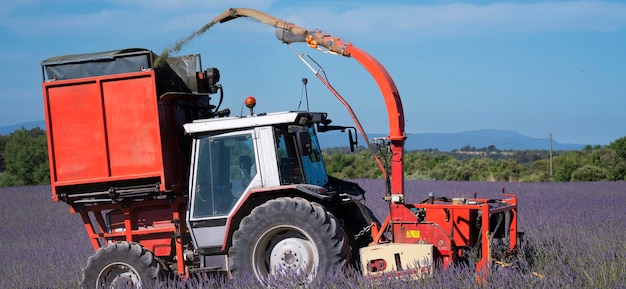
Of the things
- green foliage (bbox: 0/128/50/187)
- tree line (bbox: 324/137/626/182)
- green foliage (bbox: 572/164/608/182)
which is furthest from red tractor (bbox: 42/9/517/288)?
green foliage (bbox: 0/128/50/187)

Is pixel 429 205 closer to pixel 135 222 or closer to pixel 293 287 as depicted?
pixel 293 287

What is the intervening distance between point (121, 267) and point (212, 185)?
1.20 metres

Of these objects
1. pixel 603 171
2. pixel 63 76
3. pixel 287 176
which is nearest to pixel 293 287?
pixel 287 176

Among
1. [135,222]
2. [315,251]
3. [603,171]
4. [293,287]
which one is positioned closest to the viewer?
[293,287]

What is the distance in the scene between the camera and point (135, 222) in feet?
26.1

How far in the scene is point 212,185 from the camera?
24.6 feet

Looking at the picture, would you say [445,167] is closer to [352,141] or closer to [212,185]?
Result: [352,141]

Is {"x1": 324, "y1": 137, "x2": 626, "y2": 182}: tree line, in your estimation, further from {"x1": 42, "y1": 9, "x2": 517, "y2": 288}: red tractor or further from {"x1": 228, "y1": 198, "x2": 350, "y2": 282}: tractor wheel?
{"x1": 228, "y1": 198, "x2": 350, "y2": 282}: tractor wheel

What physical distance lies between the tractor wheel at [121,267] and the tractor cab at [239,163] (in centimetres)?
52

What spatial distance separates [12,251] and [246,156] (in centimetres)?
756

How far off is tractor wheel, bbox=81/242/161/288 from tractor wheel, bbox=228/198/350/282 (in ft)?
2.90

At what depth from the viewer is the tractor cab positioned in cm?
727

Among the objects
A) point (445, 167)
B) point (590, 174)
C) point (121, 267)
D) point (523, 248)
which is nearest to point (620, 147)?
point (590, 174)

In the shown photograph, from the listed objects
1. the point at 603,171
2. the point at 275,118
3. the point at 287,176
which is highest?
the point at 275,118
